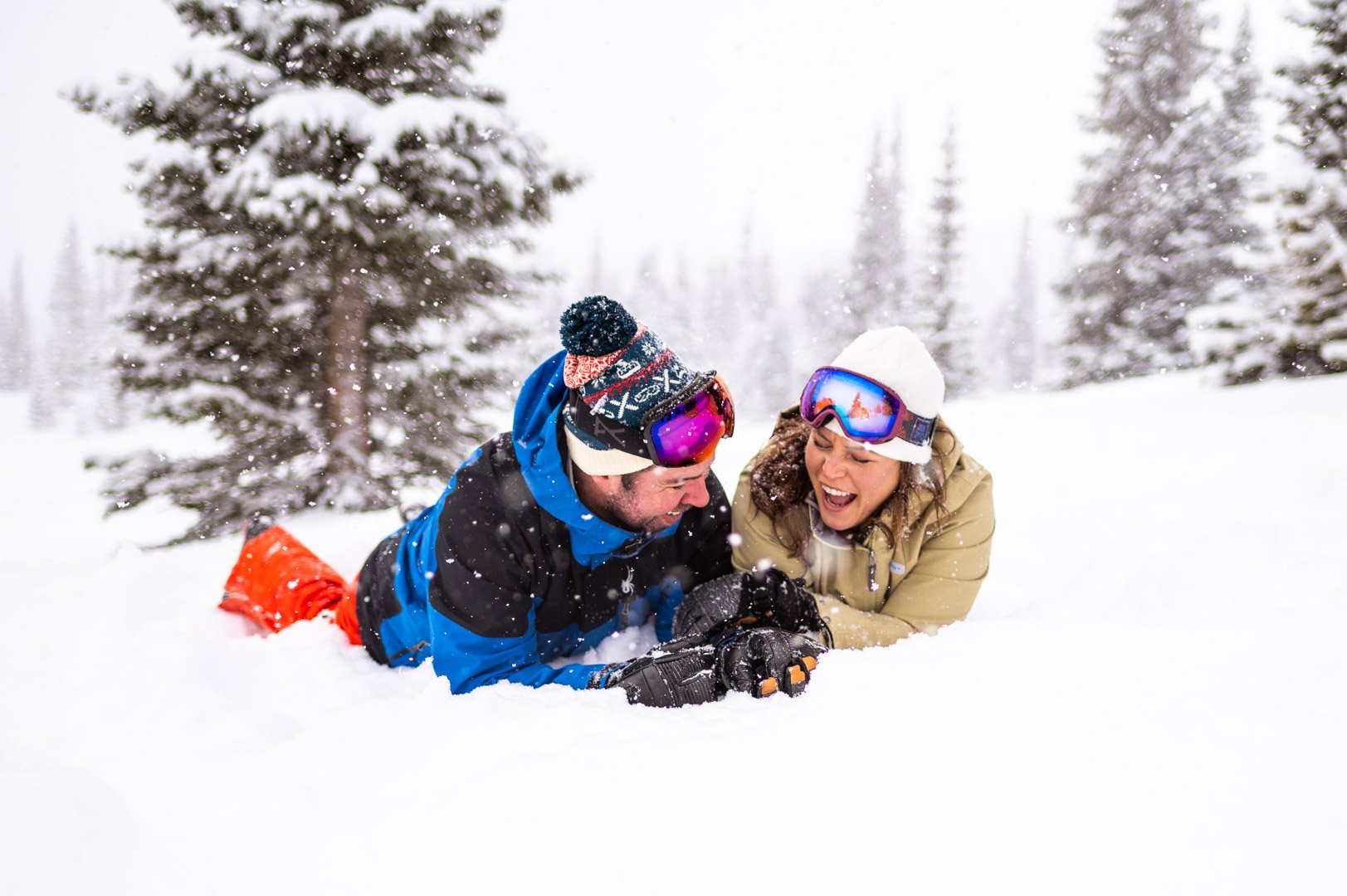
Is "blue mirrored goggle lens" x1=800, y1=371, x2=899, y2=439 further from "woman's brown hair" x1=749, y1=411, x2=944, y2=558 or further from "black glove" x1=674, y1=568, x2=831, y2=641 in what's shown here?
A: "black glove" x1=674, y1=568, x2=831, y2=641

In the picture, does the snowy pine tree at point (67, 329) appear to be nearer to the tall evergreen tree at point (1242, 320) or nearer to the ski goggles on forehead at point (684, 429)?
the ski goggles on forehead at point (684, 429)

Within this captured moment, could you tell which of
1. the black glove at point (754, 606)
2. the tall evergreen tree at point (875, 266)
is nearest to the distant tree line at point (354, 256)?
the black glove at point (754, 606)

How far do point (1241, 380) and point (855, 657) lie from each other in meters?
11.5

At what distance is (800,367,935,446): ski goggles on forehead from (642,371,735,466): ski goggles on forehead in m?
0.55

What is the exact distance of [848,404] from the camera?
2814mm

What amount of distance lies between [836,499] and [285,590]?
9.85ft

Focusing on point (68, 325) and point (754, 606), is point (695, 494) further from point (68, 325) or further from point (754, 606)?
point (68, 325)

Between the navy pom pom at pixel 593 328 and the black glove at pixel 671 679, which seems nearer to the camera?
the black glove at pixel 671 679

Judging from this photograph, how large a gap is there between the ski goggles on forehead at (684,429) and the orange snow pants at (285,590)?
→ 2059 mm

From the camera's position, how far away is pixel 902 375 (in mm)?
2789

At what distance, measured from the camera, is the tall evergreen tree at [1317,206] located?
9.41 meters

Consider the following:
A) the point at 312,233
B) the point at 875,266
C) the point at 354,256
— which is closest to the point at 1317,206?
the point at 354,256

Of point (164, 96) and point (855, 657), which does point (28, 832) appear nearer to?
point (855, 657)

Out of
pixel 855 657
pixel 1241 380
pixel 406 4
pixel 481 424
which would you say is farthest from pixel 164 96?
pixel 1241 380
